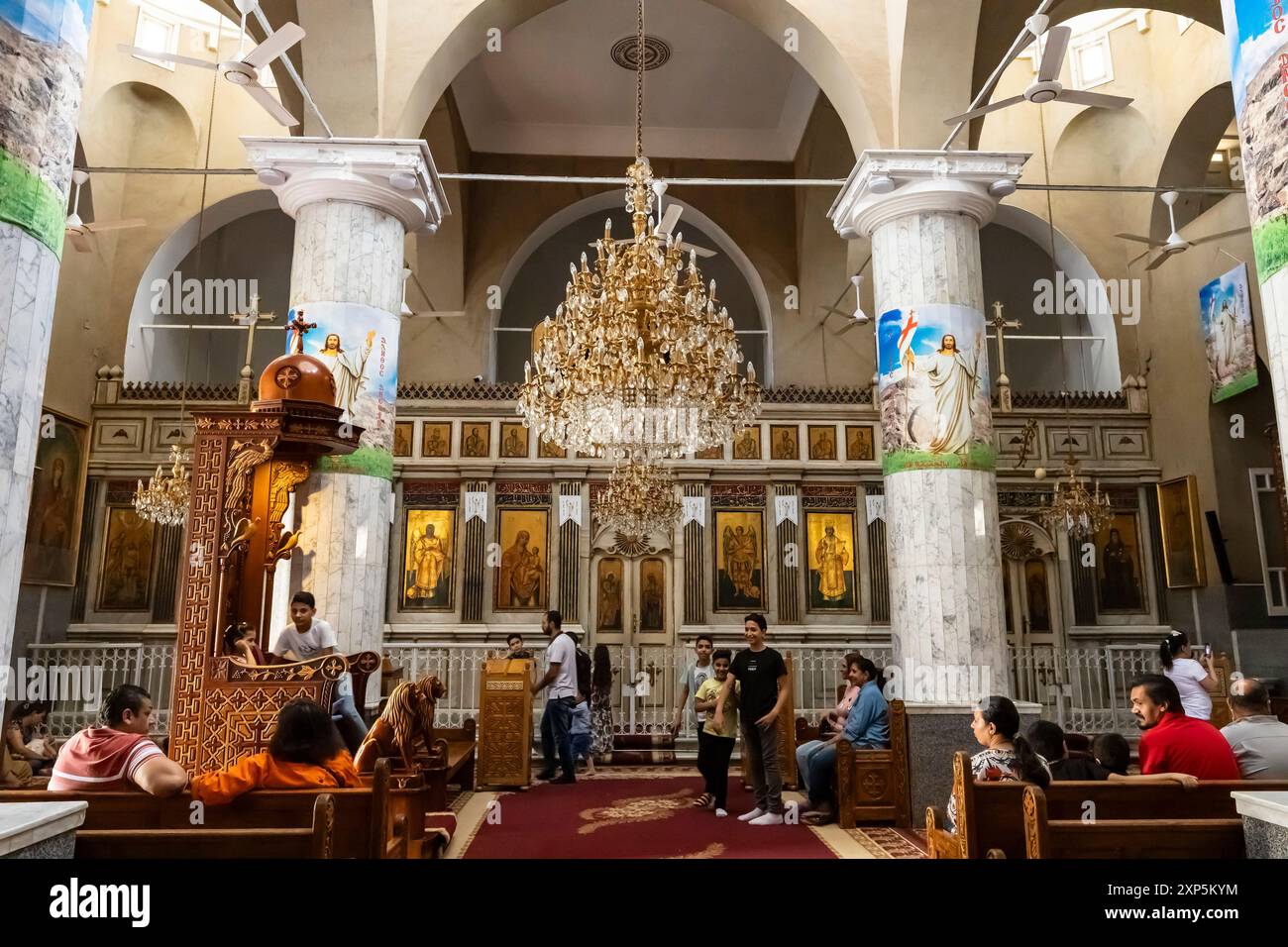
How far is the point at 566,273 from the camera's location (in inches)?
660

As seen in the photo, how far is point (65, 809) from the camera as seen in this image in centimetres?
242

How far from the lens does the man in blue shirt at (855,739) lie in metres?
6.25

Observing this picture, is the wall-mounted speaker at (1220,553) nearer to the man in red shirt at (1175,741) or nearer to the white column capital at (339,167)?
the man in red shirt at (1175,741)

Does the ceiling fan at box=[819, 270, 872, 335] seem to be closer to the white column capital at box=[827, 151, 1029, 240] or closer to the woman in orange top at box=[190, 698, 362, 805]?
the white column capital at box=[827, 151, 1029, 240]

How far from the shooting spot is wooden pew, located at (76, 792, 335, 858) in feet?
8.65

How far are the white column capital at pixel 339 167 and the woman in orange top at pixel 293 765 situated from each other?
16.6ft

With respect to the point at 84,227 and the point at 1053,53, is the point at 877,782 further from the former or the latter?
the point at 84,227

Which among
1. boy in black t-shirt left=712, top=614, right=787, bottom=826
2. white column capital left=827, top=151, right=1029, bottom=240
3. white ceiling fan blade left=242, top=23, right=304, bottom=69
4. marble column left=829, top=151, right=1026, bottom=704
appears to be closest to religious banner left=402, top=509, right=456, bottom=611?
boy in black t-shirt left=712, top=614, right=787, bottom=826

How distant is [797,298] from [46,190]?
43.8ft

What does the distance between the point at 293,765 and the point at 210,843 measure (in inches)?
32.0

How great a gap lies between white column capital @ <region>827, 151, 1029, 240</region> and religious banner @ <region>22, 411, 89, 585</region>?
1043 cm

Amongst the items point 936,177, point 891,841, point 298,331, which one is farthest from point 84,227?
point 891,841
